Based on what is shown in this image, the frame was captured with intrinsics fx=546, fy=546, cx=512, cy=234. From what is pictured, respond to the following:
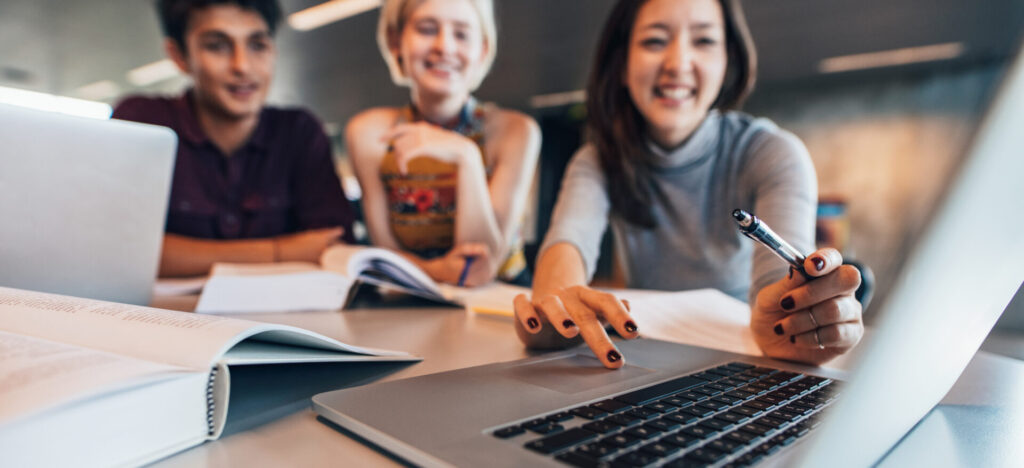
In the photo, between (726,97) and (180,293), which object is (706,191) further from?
(180,293)

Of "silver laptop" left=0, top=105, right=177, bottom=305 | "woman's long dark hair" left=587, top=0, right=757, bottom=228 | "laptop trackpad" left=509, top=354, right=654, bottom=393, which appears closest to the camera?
"laptop trackpad" left=509, top=354, right=654, bottom=393

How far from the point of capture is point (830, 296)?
1.49 ft

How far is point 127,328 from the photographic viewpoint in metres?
0.33

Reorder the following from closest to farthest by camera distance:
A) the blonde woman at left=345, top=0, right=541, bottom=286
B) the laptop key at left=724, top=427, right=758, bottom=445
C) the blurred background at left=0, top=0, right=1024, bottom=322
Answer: the laptop key at left=724, top=427, right=758, bottom=445, the blonde woman at left=345, top=0, right=541, bottom=286, the blurred background at left=0, top=0, right=1024, bottom=322

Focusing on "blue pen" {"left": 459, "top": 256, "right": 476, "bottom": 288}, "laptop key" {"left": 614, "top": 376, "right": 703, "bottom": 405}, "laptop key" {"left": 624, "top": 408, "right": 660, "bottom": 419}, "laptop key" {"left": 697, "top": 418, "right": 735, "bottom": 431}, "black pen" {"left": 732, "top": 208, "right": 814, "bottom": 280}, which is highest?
"black pen" {"left": 732, "top": 208, "right": 814, "bottom": 280}

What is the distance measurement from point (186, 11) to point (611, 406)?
1.46 m

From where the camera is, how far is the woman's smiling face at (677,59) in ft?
2.83

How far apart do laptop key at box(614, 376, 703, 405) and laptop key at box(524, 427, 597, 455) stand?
6cm

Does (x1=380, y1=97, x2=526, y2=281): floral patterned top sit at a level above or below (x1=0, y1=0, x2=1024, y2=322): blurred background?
below

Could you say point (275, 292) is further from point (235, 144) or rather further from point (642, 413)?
point (235, 144)

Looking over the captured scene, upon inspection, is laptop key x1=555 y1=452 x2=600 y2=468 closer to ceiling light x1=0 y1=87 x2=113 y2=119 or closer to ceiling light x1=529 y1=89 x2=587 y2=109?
ceiling light x1=529 y1=89 x2=587 y2=109

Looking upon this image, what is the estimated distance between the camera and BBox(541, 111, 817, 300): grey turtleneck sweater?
2.72ft

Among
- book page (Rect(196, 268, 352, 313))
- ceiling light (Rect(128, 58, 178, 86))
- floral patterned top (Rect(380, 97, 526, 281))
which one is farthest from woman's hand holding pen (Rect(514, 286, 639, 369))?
ceiling light (Rect(128, 58, 178, 86))

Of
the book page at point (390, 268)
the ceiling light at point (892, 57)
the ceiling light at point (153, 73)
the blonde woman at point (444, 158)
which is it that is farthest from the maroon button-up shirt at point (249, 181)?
the ceiling light at point (153, 73)
